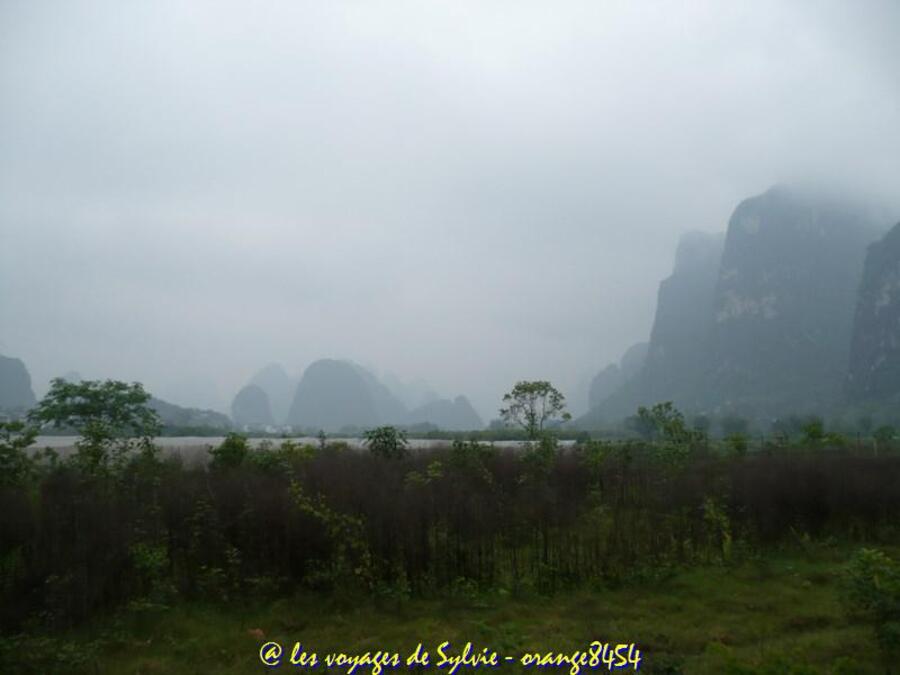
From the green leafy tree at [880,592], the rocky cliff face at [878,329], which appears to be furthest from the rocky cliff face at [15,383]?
the rocky cliff face at [878,329]

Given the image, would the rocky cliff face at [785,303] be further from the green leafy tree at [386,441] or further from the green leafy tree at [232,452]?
the green leafy tree at [232,452]

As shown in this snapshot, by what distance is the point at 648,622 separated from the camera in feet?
21.5

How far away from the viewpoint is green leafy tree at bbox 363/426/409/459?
1427cm

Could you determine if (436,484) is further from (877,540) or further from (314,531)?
(877,540)

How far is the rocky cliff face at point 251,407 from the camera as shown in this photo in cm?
15112

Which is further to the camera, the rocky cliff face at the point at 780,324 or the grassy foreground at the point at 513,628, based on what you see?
the rocky cliff face at the point at 780,324

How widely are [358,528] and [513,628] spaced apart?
305cm

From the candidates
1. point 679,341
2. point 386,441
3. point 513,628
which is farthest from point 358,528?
point 679,341

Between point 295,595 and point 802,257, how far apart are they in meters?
130

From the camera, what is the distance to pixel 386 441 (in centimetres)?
1444

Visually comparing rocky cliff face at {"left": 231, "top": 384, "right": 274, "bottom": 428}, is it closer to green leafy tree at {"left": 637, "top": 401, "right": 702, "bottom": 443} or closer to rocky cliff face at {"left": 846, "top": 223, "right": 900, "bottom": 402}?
rocky cliff face at {"left": 846, "top": 223, "right": 900, "bottom": 402}

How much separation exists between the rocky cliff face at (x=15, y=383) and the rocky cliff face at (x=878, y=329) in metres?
115

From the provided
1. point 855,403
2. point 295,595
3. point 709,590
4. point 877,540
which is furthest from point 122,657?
point 855,403

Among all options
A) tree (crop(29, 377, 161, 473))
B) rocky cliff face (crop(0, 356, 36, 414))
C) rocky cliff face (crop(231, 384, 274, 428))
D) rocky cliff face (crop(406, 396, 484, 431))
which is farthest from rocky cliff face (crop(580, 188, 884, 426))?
rocky cliff face (crop(0, 356, 36, 414))
